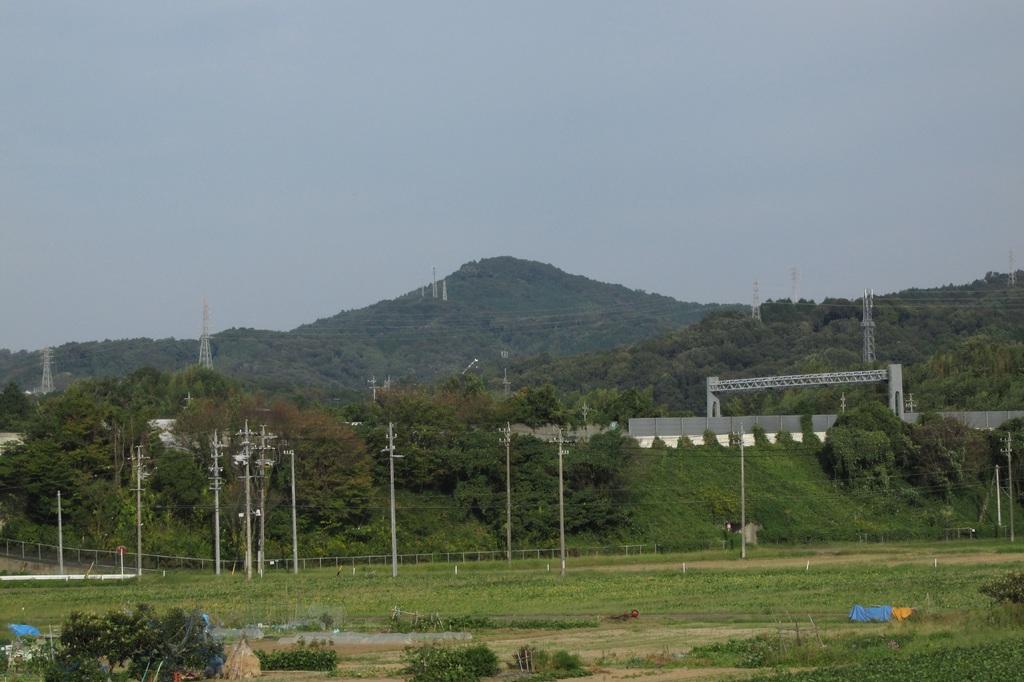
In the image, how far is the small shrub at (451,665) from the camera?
89.4 ft

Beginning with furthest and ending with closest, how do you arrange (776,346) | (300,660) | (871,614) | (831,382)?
1. (776,346)
2. (831,382)
3. (871,614)
4. (300,660)

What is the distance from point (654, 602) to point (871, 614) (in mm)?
9966

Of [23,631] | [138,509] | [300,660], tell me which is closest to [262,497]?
[138,509]

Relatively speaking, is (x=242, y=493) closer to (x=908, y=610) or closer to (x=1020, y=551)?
(x=1020, y=551)

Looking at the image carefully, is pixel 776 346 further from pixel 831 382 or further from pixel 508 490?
pixel 508 490

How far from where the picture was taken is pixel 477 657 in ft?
92.1

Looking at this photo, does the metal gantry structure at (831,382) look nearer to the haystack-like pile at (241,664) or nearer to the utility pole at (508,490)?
the utility pole at (508,490)

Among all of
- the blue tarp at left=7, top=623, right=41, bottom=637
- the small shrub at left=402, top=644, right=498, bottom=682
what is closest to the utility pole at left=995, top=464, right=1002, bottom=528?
the small shrub at left=402, top=644, right=498, bottom=682

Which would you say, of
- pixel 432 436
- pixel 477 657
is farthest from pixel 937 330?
pixel 477 657

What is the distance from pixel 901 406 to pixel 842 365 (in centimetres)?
5600

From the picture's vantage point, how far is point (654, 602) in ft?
148

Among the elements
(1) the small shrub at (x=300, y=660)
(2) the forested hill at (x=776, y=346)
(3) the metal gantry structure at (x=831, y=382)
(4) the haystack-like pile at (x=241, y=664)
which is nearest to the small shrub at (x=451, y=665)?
(1) the small shrub at (x=300, y=660)

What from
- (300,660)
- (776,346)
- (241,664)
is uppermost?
(776,346)

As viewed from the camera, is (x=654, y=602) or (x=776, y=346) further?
(x=776, y=346)
